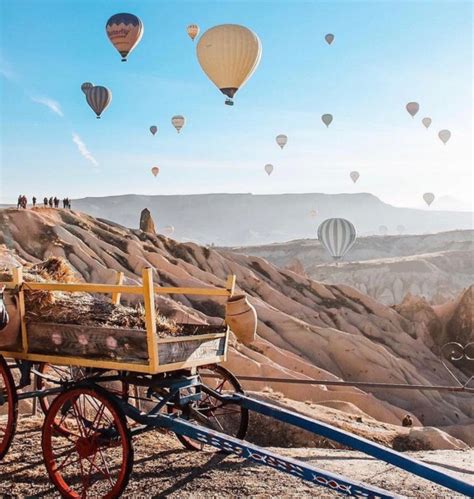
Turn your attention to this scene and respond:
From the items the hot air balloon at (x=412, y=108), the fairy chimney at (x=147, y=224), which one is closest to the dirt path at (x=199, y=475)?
the fairy chimney at (x=147, y=224)

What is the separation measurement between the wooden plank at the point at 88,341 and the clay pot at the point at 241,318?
1.23m

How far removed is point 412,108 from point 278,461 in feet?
271

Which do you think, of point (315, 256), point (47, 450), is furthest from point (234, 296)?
point (315, 256)

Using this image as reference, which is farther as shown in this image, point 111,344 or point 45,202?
point 45,202

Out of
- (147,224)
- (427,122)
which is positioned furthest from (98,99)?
(427,122)

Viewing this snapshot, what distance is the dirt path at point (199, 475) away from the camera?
5234 millimetres

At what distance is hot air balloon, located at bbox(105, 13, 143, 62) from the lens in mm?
42906

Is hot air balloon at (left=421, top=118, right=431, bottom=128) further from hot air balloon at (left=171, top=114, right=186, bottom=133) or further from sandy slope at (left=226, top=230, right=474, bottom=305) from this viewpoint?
hot air balloon at (left=171, top=114, right=186, bottom=133)

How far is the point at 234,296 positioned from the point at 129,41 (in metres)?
40.5

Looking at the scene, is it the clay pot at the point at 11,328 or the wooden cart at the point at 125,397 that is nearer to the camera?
the wooden cart at the point at 125,397

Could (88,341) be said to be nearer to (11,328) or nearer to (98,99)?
(11,328)

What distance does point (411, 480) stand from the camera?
5.84 metres

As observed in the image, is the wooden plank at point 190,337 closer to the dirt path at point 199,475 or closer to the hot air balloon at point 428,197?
the dirt path at point 199,475

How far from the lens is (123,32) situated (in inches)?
1690
